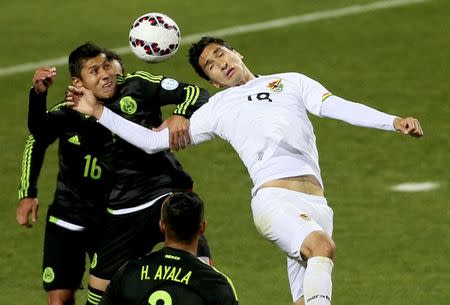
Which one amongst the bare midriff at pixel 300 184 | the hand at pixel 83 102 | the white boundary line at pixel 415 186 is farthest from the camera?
the white boundary line at pixel 415 186

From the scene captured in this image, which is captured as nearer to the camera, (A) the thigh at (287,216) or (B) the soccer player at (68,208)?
(A) the thigh at (287,216)

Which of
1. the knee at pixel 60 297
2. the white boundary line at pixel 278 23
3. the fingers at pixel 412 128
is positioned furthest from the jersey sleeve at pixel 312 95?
the white boundary line at pixel 278 23

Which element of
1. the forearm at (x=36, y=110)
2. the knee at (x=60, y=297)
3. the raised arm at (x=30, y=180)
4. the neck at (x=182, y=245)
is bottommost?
the knee at (x=60, y=297)

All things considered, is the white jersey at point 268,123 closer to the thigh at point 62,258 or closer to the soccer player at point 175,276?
the thigh at point 62,258

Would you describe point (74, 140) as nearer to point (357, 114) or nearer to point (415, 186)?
point (357, 114)

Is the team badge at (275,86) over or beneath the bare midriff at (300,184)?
over

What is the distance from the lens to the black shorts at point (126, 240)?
10.2 meters

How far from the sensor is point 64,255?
34.2 ft

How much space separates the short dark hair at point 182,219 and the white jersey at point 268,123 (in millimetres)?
1646

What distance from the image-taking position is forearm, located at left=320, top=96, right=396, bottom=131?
937 cm

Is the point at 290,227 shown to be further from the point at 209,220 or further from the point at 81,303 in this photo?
the point at 209,220

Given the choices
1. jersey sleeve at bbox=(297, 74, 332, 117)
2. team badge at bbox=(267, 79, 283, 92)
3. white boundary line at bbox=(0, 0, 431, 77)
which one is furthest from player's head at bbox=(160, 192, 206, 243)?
white boundary line at bbox=(0, 0, 431, 77)

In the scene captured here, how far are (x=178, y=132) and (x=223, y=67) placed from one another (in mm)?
605

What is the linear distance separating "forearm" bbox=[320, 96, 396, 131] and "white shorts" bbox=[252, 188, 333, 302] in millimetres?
536
